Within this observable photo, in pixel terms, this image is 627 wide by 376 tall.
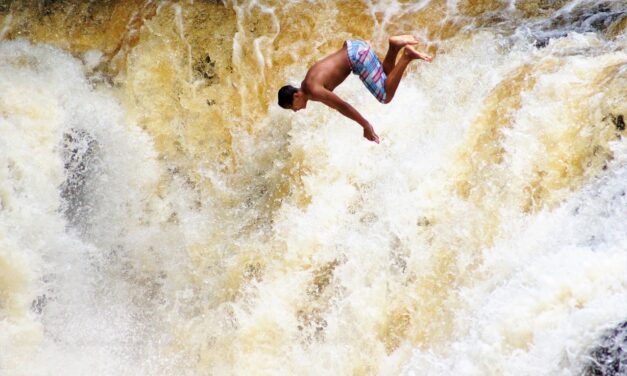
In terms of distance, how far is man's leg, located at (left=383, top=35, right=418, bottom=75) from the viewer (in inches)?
161

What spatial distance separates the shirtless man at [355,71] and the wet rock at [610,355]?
1.67m

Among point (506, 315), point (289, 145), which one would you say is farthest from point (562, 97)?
point (289, 145)

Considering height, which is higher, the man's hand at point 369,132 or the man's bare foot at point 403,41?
the man's bare foot at point 403,41

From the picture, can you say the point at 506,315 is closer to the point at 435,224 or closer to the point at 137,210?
the point at 435,224

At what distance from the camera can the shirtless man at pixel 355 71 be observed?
394 cm

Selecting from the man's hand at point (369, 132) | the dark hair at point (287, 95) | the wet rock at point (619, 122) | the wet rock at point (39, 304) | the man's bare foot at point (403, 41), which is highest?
the dark hair at point (287, 95)

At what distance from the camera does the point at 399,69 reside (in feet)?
13.5

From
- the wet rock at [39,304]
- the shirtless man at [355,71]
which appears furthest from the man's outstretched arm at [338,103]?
the wet rock at [39,304]

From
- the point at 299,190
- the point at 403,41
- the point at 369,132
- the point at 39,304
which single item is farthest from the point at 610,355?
the point at 39,304

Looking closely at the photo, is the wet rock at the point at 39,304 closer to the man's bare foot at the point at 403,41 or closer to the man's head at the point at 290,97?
the man's head at the point at 290,97

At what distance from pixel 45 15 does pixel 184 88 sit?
1.64 m

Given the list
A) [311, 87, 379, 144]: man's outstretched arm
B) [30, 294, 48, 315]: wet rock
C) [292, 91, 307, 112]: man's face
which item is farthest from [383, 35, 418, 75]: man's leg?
[30, 294, 48, 315]: wet rock

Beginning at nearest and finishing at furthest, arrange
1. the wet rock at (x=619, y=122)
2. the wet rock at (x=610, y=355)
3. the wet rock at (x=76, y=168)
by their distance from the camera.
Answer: the wet rock at (x=610, y=355) → the wet rock at (x=619, y=122) → the wet rock at (x=76, y=168)

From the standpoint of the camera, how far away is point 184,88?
19.7ft
